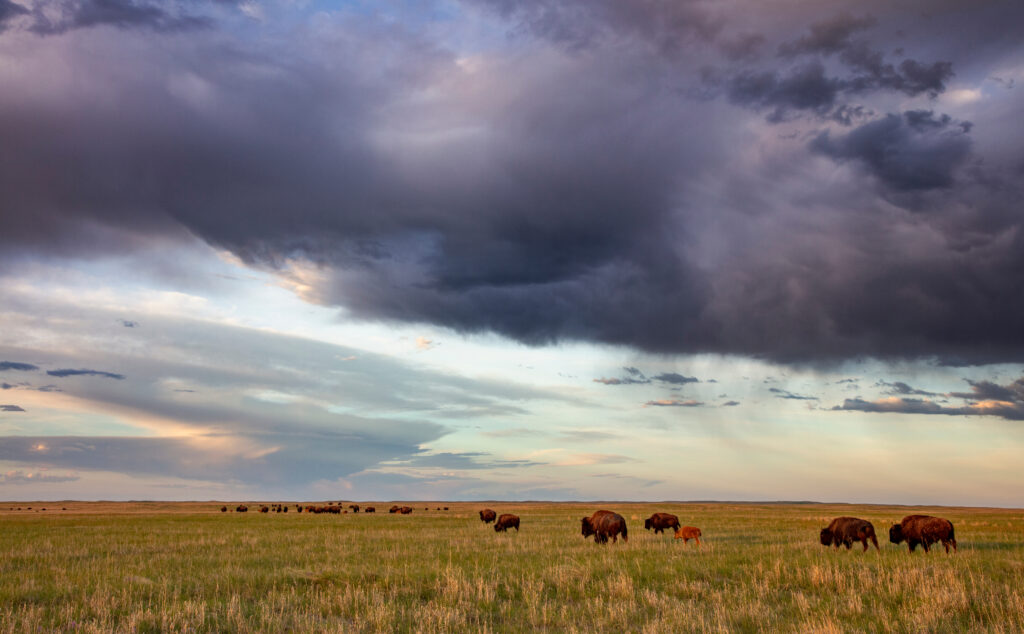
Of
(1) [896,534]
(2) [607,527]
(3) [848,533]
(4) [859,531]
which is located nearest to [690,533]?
(2) [607,527]

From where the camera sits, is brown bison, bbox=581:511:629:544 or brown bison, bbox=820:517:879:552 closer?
brown bison, bbox=820:517:879:552

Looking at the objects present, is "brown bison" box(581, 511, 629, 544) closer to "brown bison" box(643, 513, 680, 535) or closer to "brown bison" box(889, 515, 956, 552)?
"brown bison" box(643, 513, 680, 535)

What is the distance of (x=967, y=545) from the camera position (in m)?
28.0

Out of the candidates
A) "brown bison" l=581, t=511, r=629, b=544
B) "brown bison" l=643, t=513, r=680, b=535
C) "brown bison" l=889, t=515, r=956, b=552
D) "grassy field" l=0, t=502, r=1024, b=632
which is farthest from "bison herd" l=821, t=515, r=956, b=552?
"brown bison" l=643, t=513, r=680, b=535

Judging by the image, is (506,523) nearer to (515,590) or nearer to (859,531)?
(859,531)

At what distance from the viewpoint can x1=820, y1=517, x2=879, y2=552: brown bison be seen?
82.4 ft

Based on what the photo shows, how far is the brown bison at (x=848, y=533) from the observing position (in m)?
25.1

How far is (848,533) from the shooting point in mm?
25469

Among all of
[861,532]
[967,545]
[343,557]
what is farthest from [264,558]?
[967,545]

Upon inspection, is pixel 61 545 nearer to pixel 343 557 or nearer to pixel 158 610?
pixel 343 557

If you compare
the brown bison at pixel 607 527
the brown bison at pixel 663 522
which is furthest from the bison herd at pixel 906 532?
the brown bison at pixel 663 522

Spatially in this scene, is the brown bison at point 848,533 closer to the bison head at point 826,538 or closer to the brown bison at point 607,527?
the bison head at point 826,538

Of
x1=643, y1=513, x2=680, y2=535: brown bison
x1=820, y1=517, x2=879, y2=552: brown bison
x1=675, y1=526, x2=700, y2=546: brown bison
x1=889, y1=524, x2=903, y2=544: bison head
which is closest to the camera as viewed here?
x1=820, y1=517, x2=879, y2=552: brown bison

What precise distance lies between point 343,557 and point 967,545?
27.8 metres
